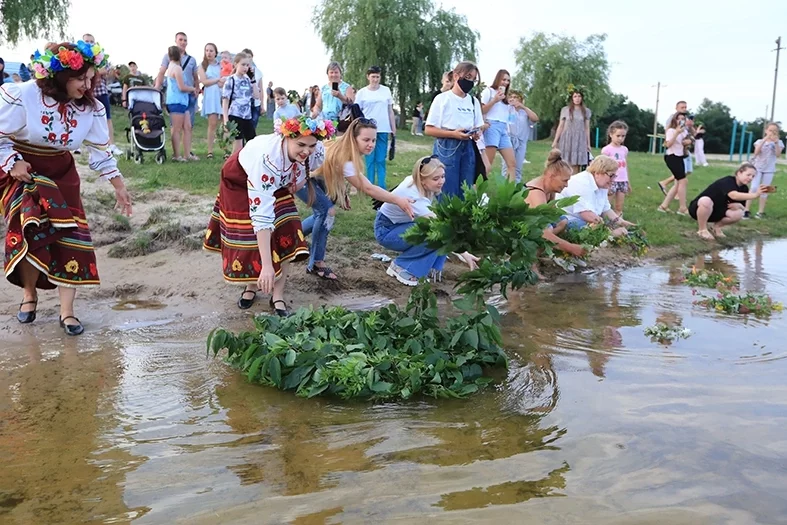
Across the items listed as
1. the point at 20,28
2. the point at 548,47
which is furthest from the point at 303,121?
the point at 548,47

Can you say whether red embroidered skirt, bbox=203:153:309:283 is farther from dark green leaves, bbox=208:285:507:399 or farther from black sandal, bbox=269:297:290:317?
dark green leaves, bbox=208:285:507:399

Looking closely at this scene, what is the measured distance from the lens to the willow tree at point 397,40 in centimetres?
2936

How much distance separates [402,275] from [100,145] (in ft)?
8.91

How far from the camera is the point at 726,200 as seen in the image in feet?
32.8

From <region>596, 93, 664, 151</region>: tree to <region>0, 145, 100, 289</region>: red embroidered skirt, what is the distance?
1824 inches

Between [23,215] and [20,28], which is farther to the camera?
[20,28]

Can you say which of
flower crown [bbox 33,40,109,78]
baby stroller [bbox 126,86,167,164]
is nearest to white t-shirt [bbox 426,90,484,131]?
flower crown [bbox 33,40,109,78]

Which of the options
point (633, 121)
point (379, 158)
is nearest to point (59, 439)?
point (379, 158)

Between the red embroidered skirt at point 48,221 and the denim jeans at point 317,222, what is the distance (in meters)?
1.70

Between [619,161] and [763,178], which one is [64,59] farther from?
[763,178]

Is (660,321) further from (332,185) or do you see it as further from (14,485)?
(14,485)

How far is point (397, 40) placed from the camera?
29.1 metres

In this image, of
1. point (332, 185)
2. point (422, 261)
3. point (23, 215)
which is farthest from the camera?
point (422, 261)

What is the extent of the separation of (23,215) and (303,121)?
6.22 feet
